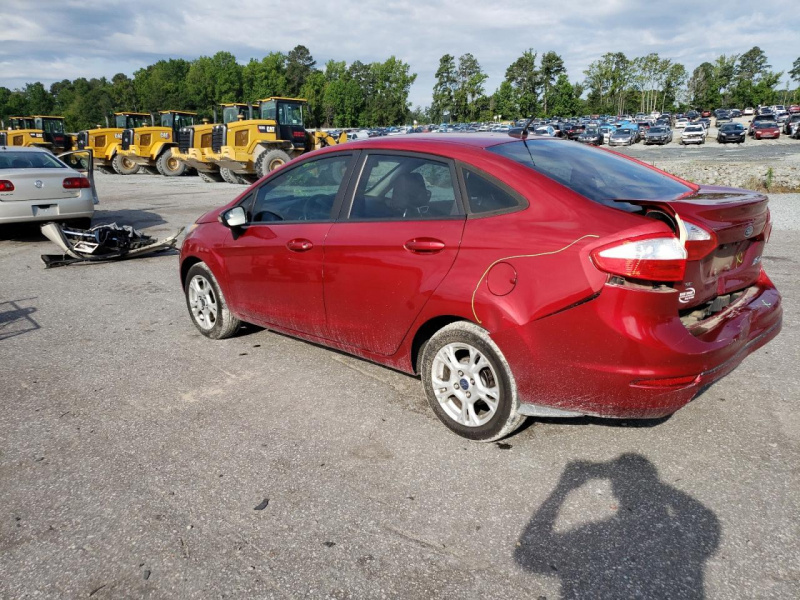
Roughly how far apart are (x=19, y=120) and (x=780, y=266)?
128 feet

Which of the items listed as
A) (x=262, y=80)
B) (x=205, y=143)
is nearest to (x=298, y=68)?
(x=262, y=80)

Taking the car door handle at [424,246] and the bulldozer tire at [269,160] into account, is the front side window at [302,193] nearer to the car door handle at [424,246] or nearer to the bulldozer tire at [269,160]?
the car door handle at [424,246]

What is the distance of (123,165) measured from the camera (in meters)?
30.1

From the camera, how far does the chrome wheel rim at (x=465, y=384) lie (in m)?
3.24

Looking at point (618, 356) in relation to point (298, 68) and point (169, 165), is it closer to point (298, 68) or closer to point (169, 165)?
point (169, 165)

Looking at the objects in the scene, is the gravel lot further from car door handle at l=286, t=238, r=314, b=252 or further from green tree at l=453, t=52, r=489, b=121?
green tree at l=453, t=52, r=489, b=121

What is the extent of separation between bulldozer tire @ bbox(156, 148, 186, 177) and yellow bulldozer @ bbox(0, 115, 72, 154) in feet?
25.0

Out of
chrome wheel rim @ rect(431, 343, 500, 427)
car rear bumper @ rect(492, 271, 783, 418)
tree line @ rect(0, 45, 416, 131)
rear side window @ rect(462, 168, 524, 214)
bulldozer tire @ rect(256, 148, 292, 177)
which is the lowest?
chrome wheel rim @ rect(431, 343, 500, 427)

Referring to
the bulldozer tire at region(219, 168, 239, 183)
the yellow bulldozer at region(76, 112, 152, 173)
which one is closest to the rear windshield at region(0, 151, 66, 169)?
the bulldozer tire at region(219, 168, 239, 183)

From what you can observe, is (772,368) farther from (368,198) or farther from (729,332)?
(368,198)

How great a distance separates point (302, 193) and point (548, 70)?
12852 cm

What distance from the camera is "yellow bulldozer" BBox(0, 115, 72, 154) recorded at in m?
31.2

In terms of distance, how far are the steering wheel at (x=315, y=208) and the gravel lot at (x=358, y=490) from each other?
1.10 metres

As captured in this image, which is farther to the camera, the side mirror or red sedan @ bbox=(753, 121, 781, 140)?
red sedan @ bbox=(753, 121, 781, 140)
